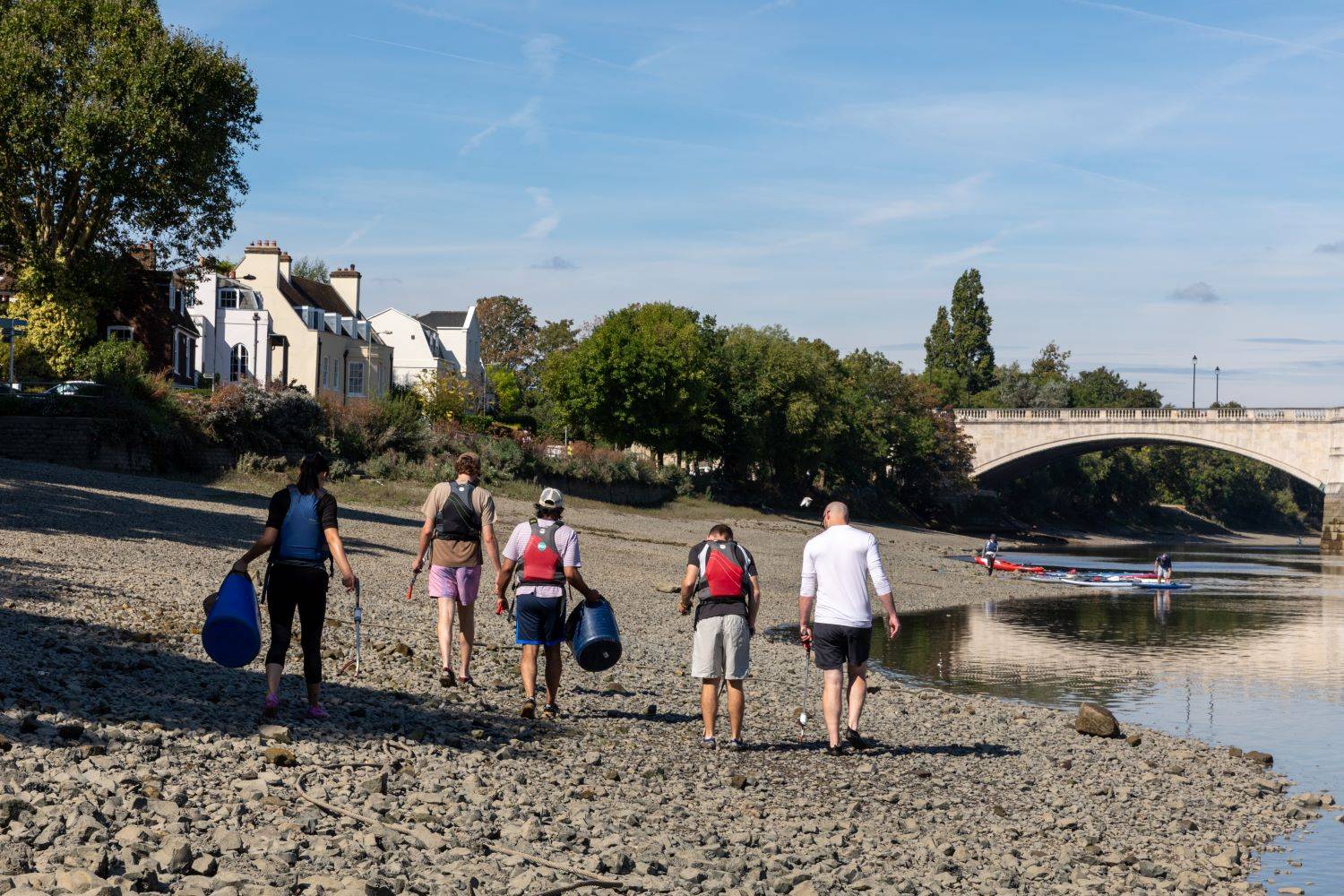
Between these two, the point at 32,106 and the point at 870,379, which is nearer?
the point at 32,106

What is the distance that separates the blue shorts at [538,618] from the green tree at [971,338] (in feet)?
361

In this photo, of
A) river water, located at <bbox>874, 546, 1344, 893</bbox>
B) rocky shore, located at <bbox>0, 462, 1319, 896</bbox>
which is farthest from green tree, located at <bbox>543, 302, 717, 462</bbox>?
rocky shore, located at <bbox>0, 462, 1319, 896</bbox>

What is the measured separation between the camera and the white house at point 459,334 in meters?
97.2

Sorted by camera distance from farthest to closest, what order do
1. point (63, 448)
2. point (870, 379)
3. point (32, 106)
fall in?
point (870, 379) → point (32, 106) → point (63, 448)

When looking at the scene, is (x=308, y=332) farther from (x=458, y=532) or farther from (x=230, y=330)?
(x=458, y=532)

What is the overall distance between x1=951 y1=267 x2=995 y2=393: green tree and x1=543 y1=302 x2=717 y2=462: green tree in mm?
54903

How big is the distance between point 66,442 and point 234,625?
94.7 feet

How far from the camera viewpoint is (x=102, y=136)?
38969 mm

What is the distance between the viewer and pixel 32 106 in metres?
38.2

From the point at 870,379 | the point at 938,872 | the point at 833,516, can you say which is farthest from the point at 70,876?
the point at 870,379

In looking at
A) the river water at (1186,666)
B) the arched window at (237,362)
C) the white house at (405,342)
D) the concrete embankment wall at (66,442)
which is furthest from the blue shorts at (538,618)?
the white house at (405,342)

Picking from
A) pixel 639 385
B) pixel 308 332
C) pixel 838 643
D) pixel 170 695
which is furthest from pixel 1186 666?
pixel 308 332

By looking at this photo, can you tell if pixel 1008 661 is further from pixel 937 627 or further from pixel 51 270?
pixel 51 270

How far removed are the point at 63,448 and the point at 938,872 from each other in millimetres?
32538
